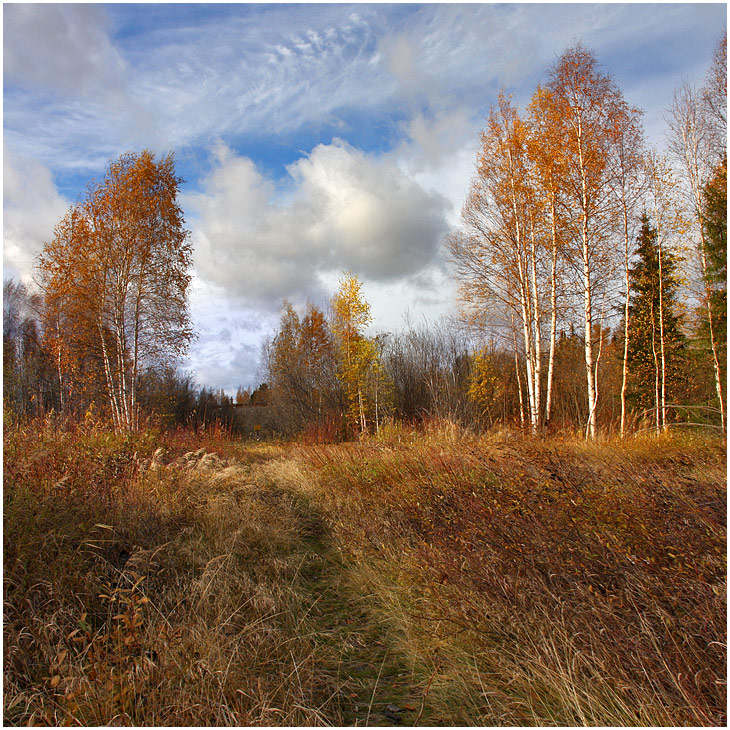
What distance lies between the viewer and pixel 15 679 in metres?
2.18

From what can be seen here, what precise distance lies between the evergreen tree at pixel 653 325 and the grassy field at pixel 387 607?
11.5 metres

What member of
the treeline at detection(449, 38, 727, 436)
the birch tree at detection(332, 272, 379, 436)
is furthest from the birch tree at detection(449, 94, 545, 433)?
the birch tree at detection(332, 272, 379, 436)

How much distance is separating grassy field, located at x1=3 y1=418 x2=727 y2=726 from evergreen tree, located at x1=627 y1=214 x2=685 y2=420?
11465mm

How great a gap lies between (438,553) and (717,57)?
13393mm

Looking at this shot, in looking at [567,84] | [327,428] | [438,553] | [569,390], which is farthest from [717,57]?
[327,428]

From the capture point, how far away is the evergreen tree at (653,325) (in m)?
14.1

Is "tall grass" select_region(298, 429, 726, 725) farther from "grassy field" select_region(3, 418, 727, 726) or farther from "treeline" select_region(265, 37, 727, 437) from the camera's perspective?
"treeline" select_region(265, 37, 727, 437)

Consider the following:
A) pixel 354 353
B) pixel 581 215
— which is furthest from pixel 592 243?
pixel 354 353

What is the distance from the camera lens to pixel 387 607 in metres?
3.39

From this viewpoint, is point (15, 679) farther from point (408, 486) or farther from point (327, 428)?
point (327, 428)

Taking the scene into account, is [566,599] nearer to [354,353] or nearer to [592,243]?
[592,243]

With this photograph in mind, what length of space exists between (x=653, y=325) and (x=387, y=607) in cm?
1376

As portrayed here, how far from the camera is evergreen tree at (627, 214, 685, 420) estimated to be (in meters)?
14.1

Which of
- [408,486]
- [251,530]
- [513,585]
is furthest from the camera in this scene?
[408,486]
